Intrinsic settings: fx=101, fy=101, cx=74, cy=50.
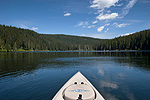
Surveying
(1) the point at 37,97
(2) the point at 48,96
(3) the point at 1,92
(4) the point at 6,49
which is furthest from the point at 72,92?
(4) the point at 6,49

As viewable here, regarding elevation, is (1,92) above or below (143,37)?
below

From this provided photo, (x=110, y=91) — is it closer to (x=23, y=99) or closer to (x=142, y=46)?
(x=23, y=99)

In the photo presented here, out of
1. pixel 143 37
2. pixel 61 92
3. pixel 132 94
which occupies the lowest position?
pixel 132 94

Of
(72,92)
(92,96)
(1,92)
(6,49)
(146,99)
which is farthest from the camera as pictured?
(6,49)

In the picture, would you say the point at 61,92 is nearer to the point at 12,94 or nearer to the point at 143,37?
the point at 12,94

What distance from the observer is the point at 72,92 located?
10000mm

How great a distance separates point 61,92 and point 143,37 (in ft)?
694

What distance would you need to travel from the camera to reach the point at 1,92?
14344 millimetres

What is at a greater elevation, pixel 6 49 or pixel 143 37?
pixel 143 37

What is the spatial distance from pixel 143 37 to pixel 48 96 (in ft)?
692

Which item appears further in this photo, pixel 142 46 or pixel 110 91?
pixel 142 46

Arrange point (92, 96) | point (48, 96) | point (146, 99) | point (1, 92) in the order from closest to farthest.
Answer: point (92, 96), point (146, 99), point (48, 96), point (1, 92)

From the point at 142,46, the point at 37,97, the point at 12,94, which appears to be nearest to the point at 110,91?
the point at 37,97

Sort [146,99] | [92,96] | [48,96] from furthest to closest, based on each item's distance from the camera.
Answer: [48,96]
[146,99]
[92,96]
